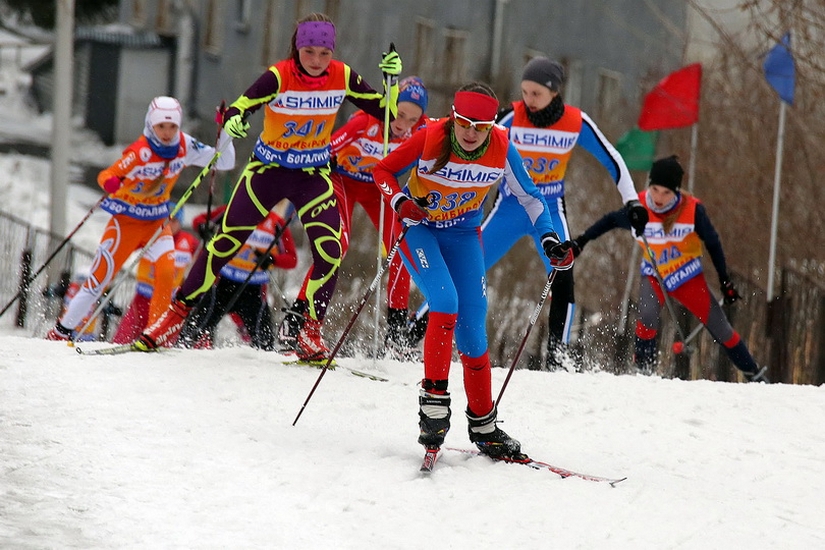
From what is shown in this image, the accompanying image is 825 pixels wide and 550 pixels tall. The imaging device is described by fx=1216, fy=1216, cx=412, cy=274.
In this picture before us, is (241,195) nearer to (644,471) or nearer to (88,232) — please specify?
(644,471)

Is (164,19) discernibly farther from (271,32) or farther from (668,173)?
(668,173)

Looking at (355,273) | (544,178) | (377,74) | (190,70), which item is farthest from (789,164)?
(190,70)

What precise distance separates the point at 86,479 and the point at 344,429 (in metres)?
1.62

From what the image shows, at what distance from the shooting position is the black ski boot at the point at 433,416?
18.6 ft

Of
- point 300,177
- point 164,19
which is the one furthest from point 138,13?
point 300,177

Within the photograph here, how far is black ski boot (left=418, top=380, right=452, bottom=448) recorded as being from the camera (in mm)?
5664

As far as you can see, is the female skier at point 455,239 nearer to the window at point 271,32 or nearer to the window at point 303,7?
the window at point 271,32

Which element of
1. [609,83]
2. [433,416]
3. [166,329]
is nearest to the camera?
[433,416]

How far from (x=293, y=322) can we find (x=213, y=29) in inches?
931

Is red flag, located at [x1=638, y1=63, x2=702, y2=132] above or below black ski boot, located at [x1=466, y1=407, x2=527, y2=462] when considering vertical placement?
above

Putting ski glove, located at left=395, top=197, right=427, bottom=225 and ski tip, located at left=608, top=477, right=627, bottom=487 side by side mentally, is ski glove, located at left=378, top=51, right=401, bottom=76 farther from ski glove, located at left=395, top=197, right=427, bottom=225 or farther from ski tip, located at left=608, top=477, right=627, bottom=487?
ski tip, located at left=608, top=477, right=627, bottom=487

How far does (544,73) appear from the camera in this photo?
27.0ft

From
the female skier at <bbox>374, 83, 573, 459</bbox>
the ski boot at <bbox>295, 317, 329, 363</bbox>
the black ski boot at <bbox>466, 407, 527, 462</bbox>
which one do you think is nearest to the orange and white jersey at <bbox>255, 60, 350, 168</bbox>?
the ski boot at <bbox>295, 317, 329, 363</bbox>

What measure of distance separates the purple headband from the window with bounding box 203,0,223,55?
74.6ft
